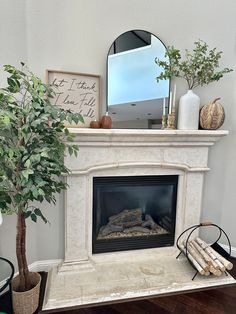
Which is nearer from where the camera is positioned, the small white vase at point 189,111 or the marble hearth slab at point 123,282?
the marble hearth slab at point 123,282

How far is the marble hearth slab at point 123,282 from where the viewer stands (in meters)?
1.62

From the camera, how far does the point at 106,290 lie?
→ 66.4 inches

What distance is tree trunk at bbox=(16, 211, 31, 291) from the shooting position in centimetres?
142

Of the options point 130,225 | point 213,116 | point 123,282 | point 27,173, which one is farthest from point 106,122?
point 123,282

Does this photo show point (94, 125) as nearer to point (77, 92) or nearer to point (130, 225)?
point (77, 92)

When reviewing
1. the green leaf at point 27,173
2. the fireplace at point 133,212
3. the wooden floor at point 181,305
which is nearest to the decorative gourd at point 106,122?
the fireplace at point 133,212

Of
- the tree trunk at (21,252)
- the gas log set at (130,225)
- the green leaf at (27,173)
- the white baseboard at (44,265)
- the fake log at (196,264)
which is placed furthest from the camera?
the gas log set at (130,225)

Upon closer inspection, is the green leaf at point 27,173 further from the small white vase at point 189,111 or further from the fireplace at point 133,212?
the small white vase at point 189,111

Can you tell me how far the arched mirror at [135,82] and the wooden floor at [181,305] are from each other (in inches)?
54.3

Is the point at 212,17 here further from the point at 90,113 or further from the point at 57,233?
the point at 57,233

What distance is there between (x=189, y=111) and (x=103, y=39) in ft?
3.12

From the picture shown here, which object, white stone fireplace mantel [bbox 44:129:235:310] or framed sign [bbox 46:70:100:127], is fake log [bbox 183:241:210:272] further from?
Result: framed sign [bbox 46:70:100:127]

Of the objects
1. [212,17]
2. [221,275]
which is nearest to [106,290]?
[221,275]

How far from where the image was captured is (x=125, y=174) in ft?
6.51
